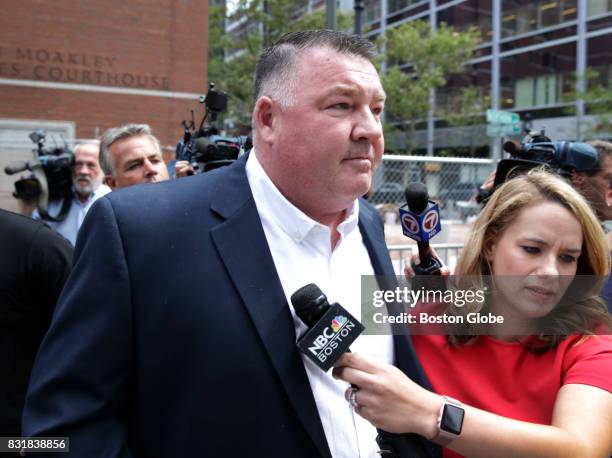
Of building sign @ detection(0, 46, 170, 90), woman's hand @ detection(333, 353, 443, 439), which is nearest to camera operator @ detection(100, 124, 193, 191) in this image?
woman's hand @ detection(333, 353, 443, 439)

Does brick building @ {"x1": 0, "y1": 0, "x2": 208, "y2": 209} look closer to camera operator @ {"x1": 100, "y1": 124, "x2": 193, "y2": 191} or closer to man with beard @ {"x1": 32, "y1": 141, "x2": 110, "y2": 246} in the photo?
man with beard @ {"x1": 32, "y1": 141, "x2": 110, "y2": 246}

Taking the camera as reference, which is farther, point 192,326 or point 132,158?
point 132,158

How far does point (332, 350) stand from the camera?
4.61 ft

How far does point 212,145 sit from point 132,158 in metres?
0.81

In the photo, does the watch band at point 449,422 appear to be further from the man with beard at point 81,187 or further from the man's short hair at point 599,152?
the man with beard at point 81,187

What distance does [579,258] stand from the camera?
6.42 feet

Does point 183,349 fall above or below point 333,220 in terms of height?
below

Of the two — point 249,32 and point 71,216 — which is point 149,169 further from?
point 249,32

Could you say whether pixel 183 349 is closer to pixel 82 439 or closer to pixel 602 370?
pixel 82 439

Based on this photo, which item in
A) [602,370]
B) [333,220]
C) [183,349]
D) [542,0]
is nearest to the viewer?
[183,349]

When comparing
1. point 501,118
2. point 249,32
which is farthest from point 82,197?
point 249,32

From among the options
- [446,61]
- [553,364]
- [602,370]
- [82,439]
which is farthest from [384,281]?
[446,61]

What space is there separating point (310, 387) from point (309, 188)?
1.88ft

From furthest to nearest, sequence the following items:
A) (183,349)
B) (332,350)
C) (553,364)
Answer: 1. (553,364)
2. (183,349)
3. (332,350)
